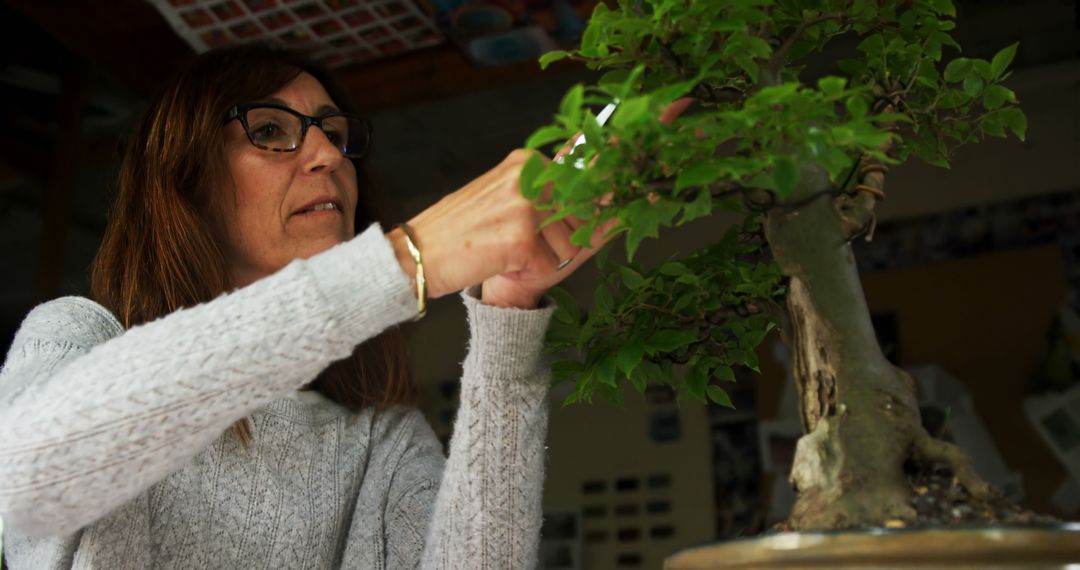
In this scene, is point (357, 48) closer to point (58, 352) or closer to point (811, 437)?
point (58, 352)

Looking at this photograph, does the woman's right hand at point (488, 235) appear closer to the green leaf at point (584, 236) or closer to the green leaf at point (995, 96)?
the green leaf at point (584, 236)

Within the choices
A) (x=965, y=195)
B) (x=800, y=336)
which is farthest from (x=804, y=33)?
(x=965, y=195)

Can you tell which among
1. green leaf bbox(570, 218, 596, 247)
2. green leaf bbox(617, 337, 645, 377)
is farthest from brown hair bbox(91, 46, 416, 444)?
green leaf bbox(570, 218, 596, 247)

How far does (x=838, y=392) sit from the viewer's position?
2.73 feet

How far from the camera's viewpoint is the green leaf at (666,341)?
3.08 ft

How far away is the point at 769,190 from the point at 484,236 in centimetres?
23

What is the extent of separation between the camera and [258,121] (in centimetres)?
141

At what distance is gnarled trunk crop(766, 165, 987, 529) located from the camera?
77 centimetres

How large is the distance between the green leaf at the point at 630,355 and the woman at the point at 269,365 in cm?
9

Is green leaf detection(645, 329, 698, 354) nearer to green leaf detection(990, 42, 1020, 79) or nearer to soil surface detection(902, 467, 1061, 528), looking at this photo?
soil surface detection(902, 467, 1061, 528)

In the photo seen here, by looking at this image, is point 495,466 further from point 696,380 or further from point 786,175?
point 786,175

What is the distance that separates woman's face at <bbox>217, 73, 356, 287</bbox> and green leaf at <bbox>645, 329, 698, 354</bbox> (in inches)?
21.8


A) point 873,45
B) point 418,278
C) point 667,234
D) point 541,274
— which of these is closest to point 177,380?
point 418,278

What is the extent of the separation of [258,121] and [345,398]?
0.38 meters
